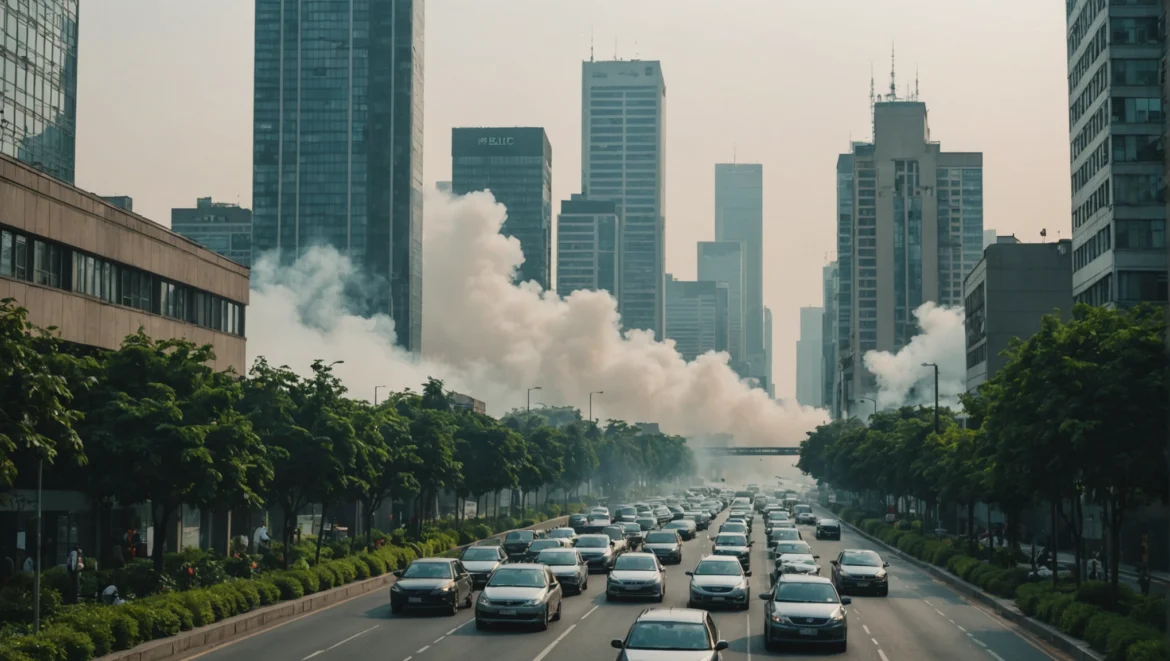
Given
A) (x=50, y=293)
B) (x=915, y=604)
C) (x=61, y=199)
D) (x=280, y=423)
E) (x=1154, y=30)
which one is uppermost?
(x=1154, y=30)

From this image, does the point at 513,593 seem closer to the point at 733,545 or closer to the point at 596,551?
the point at 596,551

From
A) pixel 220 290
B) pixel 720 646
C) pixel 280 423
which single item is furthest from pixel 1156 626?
pixel 220 290

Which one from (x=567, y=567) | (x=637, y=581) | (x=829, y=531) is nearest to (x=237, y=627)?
(x=637, y=581)

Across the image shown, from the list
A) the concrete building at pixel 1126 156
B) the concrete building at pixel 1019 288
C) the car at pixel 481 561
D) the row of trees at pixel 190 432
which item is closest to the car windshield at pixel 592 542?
the row of trees at pixel 190 432

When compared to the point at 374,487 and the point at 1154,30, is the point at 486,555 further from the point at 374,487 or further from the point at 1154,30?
the point at 1154,30

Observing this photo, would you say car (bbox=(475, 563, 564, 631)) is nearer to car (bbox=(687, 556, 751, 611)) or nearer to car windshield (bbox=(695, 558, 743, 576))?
car (bbox=(687, 556, 751, 611))

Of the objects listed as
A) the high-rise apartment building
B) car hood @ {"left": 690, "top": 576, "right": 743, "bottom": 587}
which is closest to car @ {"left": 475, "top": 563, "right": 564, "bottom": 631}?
car hood @ {"left": 690, "top": 576, "right": 743, "bottom": 587}
